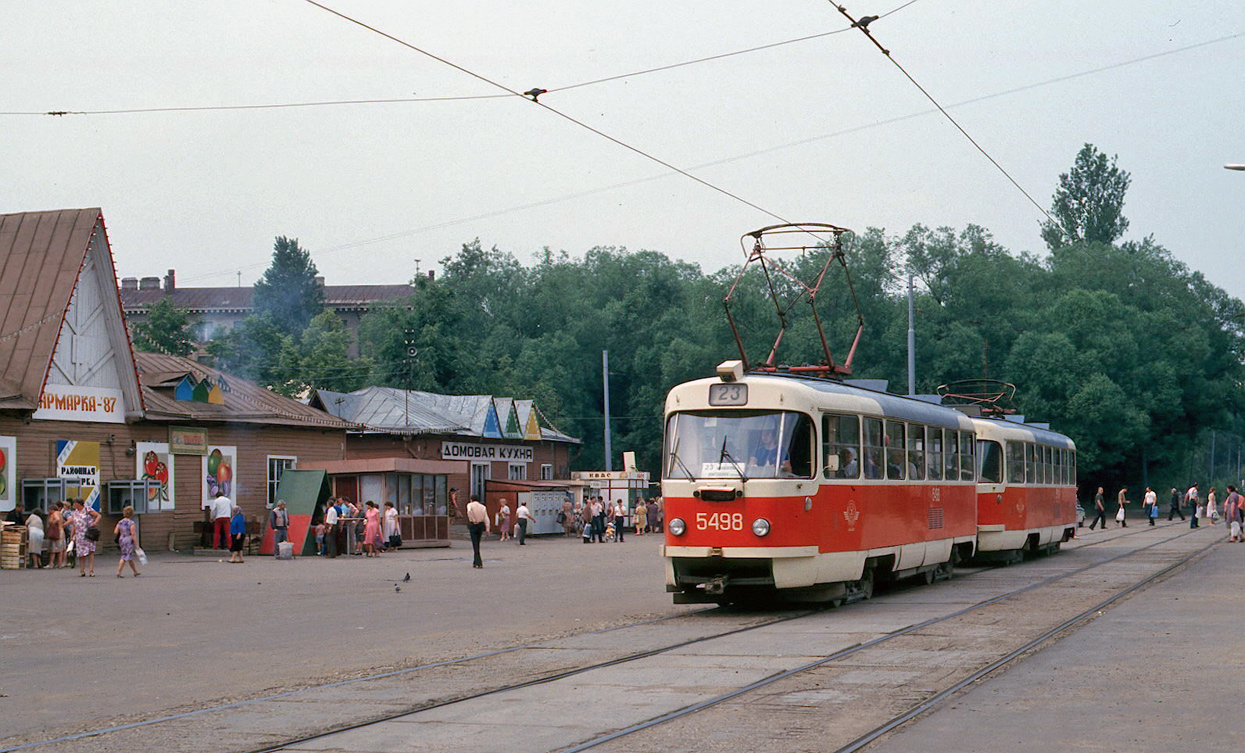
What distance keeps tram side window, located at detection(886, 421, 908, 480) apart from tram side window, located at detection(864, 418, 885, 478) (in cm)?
32

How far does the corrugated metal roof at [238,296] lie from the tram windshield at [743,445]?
10881cm

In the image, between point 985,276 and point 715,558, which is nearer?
point 715,558

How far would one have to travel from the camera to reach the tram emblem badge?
18.2m

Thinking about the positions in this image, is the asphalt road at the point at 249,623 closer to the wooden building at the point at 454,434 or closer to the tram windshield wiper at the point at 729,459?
the tram windshield wiper at the point at 729,459

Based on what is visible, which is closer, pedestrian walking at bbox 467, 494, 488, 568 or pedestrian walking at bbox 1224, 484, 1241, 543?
pedestrian walking at bbox 467, 494, 488, 568

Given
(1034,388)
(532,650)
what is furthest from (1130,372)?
(532,650)

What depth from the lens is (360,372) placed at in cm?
8050

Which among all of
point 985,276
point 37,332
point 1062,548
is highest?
point 985,276

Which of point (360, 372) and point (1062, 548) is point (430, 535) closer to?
point (1062, 548)

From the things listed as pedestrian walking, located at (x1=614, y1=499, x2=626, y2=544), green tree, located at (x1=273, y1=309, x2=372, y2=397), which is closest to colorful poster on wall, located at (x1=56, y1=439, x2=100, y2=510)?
pedestrian walking, located at (x1=614, y1=499, x2=626, y2=544)

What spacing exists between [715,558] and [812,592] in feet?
6.42

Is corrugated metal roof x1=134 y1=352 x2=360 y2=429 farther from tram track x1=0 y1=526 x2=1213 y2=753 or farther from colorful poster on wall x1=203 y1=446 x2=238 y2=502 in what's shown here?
tram track x1=0 y1=526 x2=1213 y2=753

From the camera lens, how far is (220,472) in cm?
3928

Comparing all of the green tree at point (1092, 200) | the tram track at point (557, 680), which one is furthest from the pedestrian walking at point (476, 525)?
the green tree at point (1092, 200)
